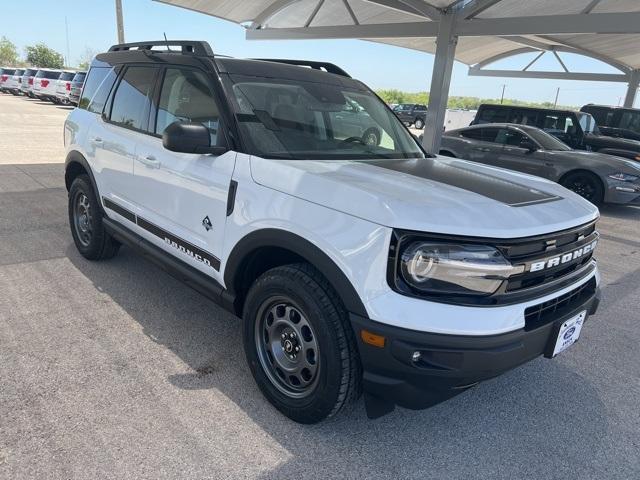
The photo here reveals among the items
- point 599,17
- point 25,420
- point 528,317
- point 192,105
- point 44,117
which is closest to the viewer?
point 528,317

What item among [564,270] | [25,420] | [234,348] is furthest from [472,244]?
[25,420]

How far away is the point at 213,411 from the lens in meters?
2.68

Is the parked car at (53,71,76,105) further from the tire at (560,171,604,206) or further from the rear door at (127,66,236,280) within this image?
the rear door at (127,66,236,280)

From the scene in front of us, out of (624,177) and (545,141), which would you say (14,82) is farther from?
(624,177)

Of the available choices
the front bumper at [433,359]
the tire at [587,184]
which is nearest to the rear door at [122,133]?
the front bumper at [433,359]

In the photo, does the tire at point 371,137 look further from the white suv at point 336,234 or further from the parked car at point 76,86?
the parked car at point 76,86

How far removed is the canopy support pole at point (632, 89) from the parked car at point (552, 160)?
17.9m

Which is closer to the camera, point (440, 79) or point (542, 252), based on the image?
point (542, 252)

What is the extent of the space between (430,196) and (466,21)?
11910mm

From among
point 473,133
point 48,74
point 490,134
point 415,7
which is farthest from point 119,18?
point 490,134

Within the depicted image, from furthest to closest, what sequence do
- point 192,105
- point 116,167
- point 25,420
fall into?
point 116,167, point 192,105, point 25,420

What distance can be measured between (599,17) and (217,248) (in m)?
11.2

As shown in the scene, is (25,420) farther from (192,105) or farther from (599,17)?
(599,17)

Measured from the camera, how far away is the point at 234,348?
3.36 m
